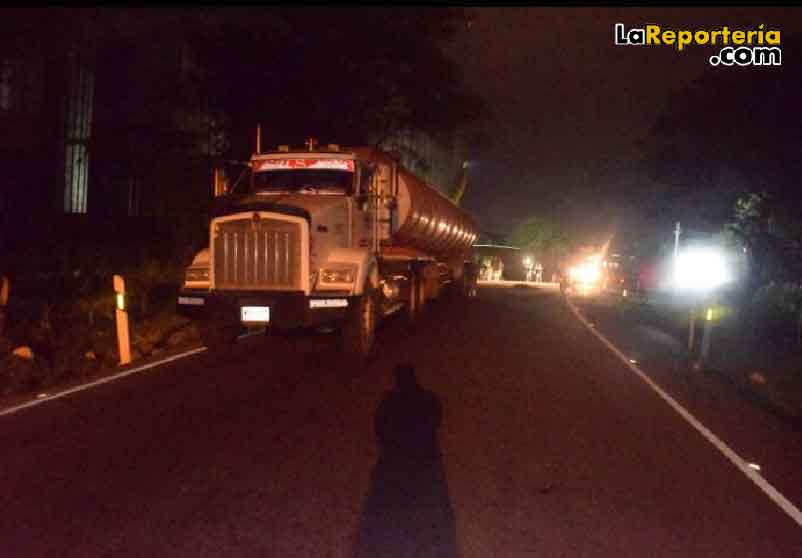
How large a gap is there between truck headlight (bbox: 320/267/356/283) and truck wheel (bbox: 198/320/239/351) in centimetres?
202

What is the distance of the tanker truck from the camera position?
12.5 m

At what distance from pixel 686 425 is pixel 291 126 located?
61.6 ft

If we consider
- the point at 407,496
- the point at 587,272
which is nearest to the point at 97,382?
the point at 407,496

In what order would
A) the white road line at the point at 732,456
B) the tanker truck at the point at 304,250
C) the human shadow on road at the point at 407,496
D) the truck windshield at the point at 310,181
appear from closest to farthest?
the human shadow on road at the point at 407,496
the white road line at the point at 732,456
the tanker truck at the point at 304,250
the truck windshield at the point at 310,181

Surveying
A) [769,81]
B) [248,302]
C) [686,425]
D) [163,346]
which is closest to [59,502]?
[686,425]

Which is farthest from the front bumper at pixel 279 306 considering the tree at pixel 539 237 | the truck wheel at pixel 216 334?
the tree at pixel 539 237

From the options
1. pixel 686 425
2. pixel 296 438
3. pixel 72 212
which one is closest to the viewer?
pixel 296 438

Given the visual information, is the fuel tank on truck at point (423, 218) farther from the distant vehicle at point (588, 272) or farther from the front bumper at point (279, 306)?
the distant vehicle at point (588, 272)

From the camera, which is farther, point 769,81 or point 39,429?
point 769,81

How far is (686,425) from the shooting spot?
8719 millimetres

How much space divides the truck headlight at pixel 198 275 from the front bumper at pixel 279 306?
273 millimetres

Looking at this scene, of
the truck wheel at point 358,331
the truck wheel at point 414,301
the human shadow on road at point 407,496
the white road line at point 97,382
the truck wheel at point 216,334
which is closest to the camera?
the human shadow on road at point 407,496

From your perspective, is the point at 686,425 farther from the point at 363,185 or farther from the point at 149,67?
the point at 149,67

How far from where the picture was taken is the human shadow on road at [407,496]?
4.96 m
